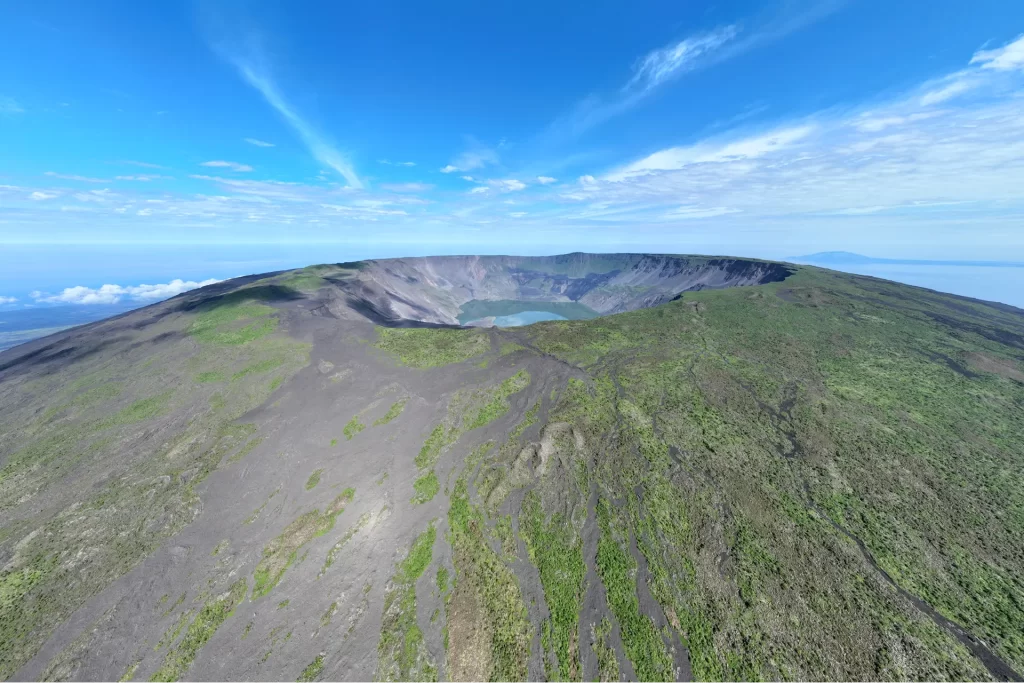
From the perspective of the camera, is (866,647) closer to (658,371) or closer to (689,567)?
(689,567)

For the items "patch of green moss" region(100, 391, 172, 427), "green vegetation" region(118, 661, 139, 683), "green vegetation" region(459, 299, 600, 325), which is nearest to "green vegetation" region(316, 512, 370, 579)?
"green vegetation" region(118, 661, 139, 683)

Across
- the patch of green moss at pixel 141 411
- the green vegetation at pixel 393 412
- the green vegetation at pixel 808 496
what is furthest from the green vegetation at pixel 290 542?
the patch of green moss at pixel 141 411

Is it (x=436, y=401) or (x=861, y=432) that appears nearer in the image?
(x=861, y=432)

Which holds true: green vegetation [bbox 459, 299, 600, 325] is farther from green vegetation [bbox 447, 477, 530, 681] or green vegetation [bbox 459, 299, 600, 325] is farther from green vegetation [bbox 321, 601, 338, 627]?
green vegetation [bbox 321, 601, 338, 627]

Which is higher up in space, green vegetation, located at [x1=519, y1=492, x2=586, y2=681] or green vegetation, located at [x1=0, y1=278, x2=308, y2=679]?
green vegetation, located at [x1=0, y1=278, x2=308, y2=679]

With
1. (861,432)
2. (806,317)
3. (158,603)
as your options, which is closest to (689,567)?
(861,432)
